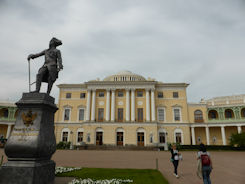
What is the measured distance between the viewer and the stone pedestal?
18.4ft


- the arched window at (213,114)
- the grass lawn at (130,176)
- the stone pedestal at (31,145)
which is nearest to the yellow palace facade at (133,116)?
the arched window at (213,114)

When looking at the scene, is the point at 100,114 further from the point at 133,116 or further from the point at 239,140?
the point at 239,140

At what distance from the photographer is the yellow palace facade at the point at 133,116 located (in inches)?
1521

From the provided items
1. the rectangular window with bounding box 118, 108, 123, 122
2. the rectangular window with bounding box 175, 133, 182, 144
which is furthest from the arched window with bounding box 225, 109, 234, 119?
the rectangular window with bounding box 118, 108, 123, 122

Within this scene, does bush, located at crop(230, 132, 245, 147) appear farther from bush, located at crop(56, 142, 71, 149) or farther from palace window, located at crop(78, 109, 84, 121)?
bush, located at crop(56, 142, 71, 149)

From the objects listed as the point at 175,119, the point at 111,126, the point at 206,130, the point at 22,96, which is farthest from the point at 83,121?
the point at 22,96

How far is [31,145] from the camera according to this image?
19.4 feet

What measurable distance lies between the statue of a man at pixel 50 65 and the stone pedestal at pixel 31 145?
34.5 inches

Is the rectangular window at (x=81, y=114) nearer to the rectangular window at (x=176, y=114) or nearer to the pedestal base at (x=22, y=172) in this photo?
the rectangular window at (x=176, y=114)

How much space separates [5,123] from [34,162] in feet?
146

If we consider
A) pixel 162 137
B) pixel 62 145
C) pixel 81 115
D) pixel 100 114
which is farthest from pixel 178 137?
pixel 62 145

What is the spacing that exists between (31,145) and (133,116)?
34099mm

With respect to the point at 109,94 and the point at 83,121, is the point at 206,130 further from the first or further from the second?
the point at 83,121

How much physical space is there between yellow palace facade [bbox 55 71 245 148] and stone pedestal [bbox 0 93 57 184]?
107 feet
